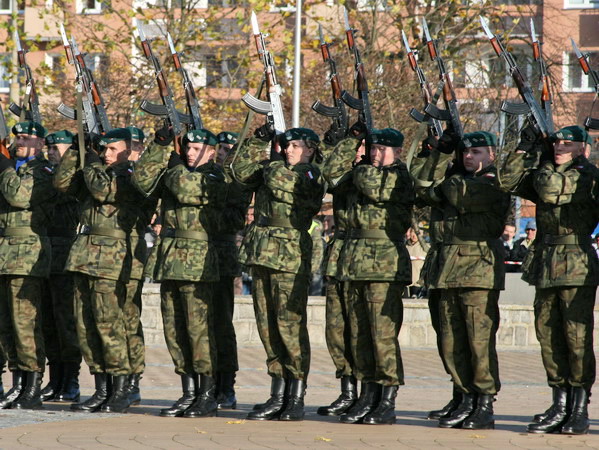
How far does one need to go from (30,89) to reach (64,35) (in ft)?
2.22

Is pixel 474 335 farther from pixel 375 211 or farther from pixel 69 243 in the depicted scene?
pixel 69 243

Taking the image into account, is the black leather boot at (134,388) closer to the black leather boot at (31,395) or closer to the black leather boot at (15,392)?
the black leather boot at (31,395)

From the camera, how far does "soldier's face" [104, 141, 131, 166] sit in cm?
979

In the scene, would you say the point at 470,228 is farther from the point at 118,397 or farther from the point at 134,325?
the point at 118,397

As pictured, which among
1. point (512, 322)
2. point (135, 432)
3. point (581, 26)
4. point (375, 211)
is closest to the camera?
point (135, 432)

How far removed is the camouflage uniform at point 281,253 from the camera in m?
9.20

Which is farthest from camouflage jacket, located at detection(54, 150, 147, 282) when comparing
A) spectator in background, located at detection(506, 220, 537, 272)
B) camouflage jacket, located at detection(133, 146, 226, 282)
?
spectator in background, located at detection(506, 220, 537, 272)

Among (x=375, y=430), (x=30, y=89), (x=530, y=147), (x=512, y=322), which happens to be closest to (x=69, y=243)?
(x=30, y=89)

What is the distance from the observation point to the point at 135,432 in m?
8.45

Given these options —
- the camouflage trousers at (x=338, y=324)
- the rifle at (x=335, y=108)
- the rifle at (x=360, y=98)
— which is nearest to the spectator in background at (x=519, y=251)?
the rifle at (x=335, y=108)

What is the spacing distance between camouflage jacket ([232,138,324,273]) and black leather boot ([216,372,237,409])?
3.82ft

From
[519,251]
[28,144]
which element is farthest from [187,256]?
[519,251]

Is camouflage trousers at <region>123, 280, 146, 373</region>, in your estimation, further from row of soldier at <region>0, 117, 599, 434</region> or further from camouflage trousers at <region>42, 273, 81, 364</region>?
camouflage trousers at <region>42, 273, 81, 364</region>

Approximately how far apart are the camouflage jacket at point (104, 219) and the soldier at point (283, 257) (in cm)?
91
